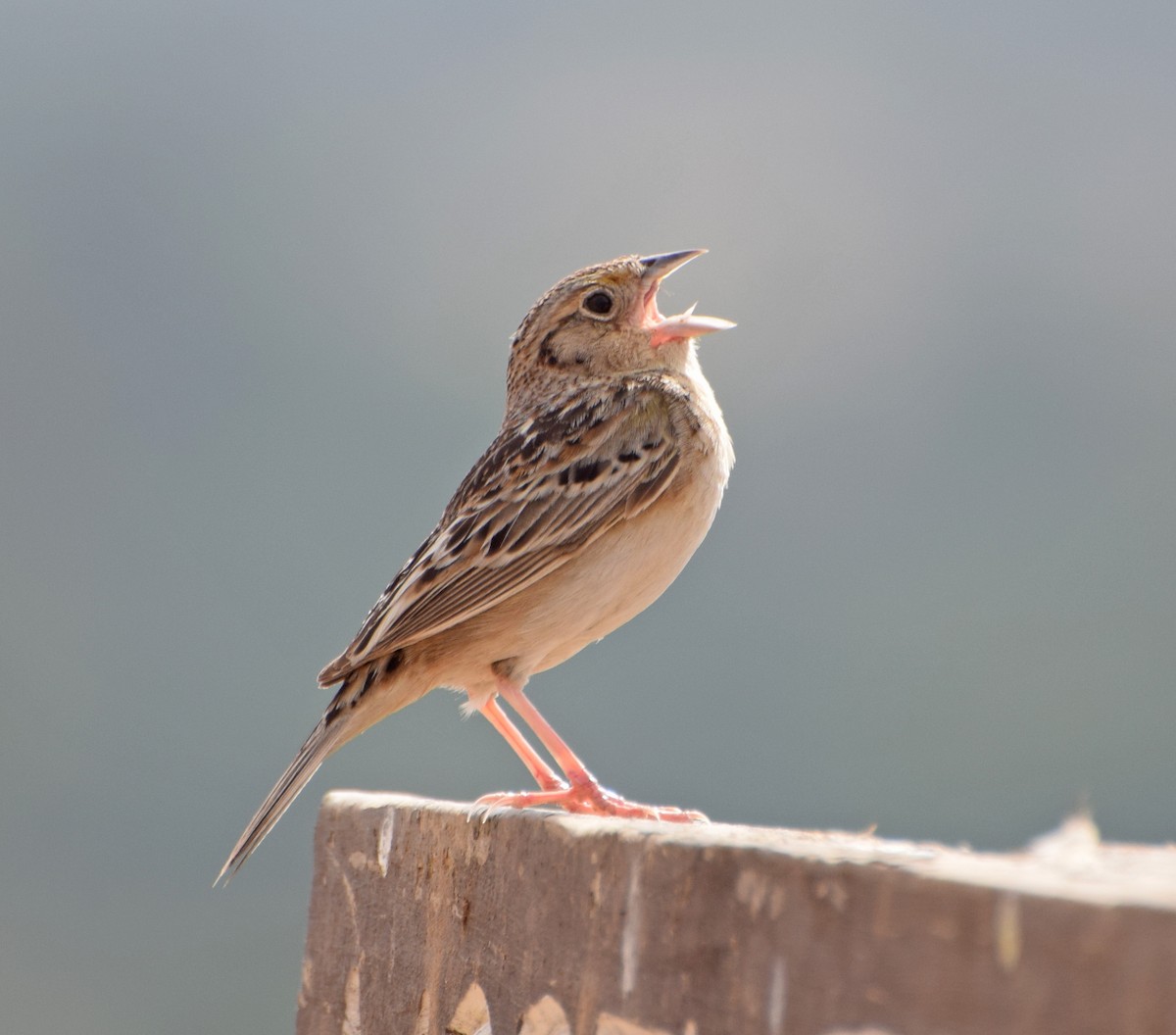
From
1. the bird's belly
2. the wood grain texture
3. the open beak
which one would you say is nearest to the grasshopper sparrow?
the bird's belly

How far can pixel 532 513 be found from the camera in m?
5.62

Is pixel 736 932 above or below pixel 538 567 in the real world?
below

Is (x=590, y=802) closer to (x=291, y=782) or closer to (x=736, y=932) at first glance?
(x=291, y=782)

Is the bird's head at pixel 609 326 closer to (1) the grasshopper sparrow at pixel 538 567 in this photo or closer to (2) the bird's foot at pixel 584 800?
(1) the grasshopper sparrow at pixel 538 567

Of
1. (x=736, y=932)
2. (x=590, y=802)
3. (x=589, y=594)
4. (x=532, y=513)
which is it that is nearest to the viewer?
(x=736, y=932)

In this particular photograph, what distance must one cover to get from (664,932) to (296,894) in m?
46.0

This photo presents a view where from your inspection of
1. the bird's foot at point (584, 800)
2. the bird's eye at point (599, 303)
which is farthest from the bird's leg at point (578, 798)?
the bird's eye at point (599, 303)

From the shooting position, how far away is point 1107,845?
324 cm

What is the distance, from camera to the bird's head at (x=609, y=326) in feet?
20.8

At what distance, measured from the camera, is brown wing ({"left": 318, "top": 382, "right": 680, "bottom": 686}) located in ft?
18.0

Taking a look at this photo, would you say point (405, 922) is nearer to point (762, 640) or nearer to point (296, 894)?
point (296, 894)

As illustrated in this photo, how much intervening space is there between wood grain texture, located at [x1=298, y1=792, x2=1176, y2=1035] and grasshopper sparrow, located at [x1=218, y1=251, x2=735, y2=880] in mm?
1014

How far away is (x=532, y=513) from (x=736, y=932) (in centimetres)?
285

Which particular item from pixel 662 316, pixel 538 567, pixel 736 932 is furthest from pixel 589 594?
pixel 736 932
